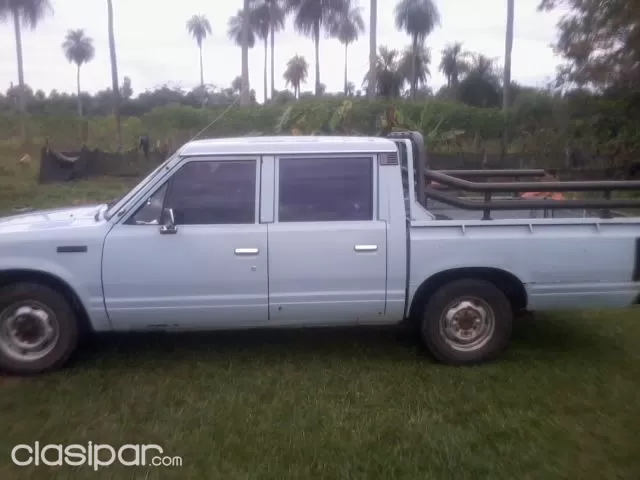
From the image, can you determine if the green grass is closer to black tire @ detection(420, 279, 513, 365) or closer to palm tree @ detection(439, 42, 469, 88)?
black tire @ detection(420, 279, 513, 365)

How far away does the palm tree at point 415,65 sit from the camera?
52781mm

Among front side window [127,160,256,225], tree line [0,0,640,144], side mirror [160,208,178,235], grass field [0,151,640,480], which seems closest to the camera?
grass field [0,151,640,480]

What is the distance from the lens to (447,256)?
5.44 meters

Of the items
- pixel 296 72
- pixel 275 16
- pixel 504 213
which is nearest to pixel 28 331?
pixel 504 213

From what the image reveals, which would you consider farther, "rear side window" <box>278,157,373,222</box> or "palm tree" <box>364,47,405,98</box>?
"palm tree" <box>364,47,405,98</box>

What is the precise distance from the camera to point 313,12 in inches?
1625

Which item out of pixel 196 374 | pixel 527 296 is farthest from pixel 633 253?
pixel 196 374

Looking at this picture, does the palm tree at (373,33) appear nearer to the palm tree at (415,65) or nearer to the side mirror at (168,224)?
the palm tree at (415,65)

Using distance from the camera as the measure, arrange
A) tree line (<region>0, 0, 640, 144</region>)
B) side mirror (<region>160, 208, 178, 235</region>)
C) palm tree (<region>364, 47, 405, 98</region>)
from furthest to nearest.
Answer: palm tree (<region>364, 47, 405, 98</region>)
tree line (<region>0, 0, 640, 144</region>)
side mirror (<region>160, 208, 178, 235</region>)

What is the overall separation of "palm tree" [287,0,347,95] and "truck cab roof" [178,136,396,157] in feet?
121

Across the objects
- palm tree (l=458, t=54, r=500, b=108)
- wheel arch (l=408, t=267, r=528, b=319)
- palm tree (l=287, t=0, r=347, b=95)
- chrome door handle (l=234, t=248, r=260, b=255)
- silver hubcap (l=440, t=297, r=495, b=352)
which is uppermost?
palm tree (l=287, t=0, r=347, b=95)

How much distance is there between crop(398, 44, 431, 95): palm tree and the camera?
52781 millimetres

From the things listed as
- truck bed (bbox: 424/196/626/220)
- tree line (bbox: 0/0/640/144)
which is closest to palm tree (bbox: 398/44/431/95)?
tree line (bbox: 0/0/640/144)

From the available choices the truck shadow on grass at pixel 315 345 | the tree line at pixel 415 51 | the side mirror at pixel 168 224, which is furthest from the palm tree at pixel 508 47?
the side mirror at pixel 168 224
